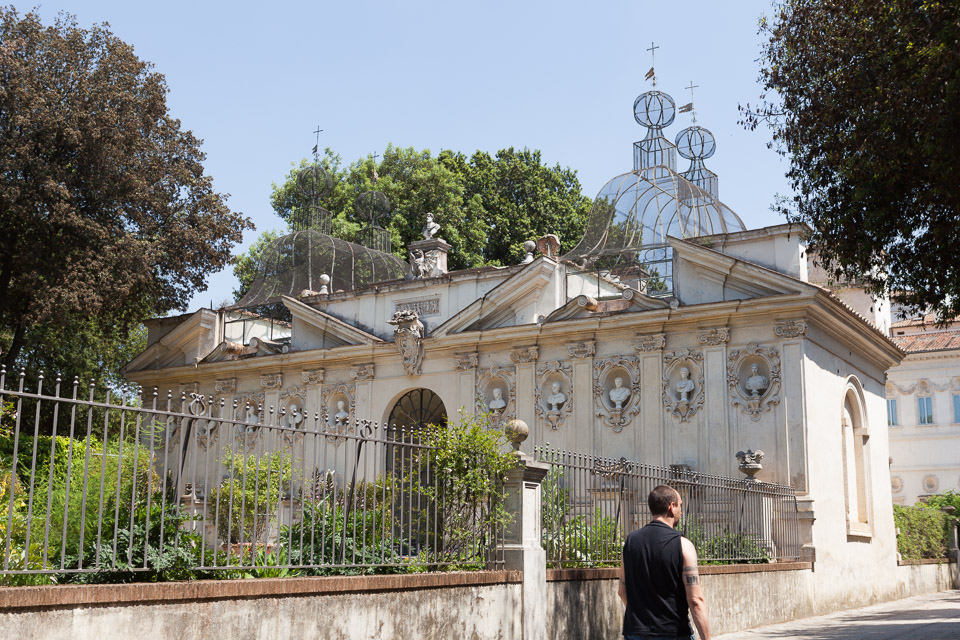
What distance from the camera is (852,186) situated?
1311 centimetres

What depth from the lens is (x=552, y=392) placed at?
22156 mm

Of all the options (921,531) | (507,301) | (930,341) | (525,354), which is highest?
(930,341)

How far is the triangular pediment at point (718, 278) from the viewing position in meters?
19.7

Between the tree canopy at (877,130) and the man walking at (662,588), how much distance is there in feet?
21.5

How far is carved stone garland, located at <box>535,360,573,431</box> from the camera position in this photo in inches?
861

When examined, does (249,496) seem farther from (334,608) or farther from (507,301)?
(507,301)

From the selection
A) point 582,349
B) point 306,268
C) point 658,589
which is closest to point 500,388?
point 582,349

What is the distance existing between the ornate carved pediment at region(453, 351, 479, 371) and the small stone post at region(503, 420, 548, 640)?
11738 mm

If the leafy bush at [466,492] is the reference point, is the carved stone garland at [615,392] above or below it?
above

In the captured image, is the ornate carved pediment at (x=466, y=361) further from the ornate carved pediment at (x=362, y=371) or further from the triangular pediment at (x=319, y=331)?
the ornate carved pediment at (x=362, y=371)

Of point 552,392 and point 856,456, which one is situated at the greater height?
point 552,392

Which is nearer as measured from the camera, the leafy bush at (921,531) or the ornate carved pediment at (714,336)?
the ornate carved pediment at (714,336)

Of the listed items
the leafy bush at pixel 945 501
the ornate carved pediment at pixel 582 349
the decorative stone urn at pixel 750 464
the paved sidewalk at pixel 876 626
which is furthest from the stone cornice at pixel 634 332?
the leafy bush at pixel 945 501

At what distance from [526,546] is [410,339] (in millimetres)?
12913
